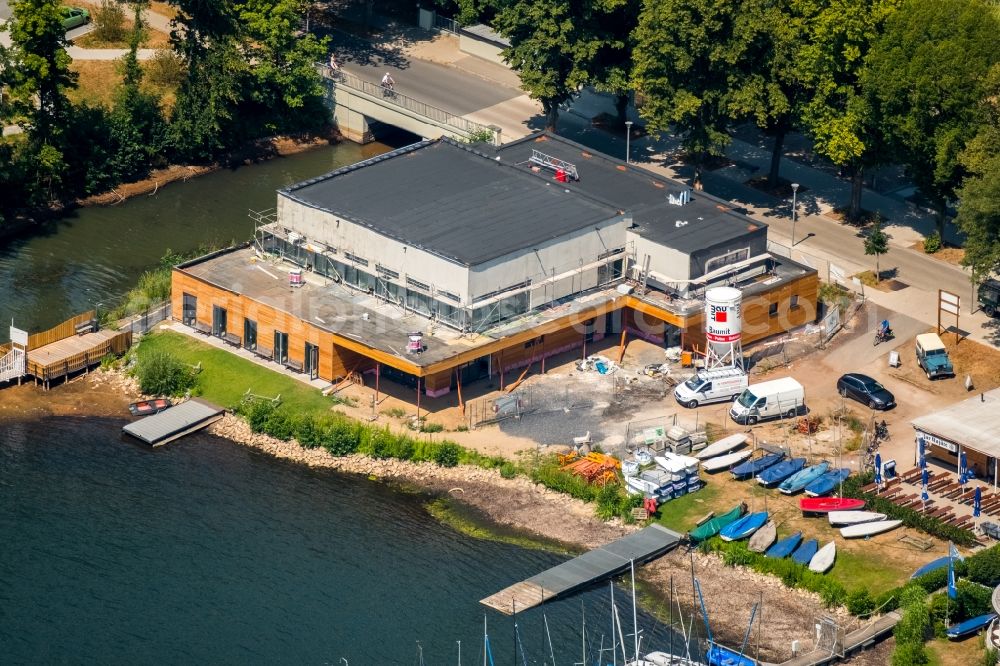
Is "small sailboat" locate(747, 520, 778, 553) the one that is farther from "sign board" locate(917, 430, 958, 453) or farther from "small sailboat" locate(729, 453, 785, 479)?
"sign board" locate(917, 430, 958, 453)

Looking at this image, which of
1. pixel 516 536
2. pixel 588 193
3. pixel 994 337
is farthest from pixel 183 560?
pixel 994 337

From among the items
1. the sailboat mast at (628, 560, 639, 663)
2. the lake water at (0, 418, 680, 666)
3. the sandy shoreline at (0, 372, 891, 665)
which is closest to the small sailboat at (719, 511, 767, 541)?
the sandy shoreline at (0, 372, 891, 665)

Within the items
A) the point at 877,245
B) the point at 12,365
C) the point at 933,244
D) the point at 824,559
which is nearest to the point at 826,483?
the point at 824,559

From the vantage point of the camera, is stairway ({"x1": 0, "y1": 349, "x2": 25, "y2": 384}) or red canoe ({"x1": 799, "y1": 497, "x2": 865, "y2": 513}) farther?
stairway ({"x1": 0, "y1": 349, "x2": 25, "y2": 384})

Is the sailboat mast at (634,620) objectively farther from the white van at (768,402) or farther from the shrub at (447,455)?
the white van at (768,402)

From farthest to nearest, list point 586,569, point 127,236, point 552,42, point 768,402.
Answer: point 127,236, point 552,42, point 768,402, point 586,569

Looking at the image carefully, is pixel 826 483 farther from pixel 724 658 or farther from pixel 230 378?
pixel 230 378
